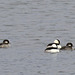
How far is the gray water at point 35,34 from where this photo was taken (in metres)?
32.5

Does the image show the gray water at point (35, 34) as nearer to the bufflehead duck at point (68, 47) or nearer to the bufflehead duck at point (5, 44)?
the bufflehead duck at point (5, 44)

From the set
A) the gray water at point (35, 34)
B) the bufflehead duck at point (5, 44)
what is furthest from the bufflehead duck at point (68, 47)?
the bufflehead duck at point (5, 44)

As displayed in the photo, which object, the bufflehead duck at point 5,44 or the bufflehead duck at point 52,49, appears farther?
the bufflehead duck at point 5,44

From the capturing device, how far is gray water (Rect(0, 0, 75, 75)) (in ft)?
107

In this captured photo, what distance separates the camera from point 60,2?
61.1m

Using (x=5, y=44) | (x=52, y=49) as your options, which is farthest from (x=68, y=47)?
(x=5, y=44)

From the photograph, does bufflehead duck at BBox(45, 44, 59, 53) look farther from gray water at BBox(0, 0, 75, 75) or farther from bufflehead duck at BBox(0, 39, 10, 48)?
bufflehead duck at BBox(0, 39, 10, 48)

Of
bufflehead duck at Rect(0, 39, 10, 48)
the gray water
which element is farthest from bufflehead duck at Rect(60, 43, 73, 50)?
bufflehead duck at Rect(0, 39, 10, 48)

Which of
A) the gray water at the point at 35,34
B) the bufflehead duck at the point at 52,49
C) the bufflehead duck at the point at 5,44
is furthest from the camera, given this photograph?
the bufflehead duck at the point at 5,44

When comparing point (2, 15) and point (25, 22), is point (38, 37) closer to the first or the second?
point (25, 22)

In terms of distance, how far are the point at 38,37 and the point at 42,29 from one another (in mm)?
3093

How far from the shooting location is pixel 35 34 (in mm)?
42812

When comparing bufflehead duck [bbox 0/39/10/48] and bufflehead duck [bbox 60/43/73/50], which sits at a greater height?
bufflehead duck [bbox 0/39/10/48]

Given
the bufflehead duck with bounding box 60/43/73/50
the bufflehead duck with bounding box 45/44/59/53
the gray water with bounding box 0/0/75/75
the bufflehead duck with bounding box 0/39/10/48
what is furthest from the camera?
the bufflehead duck with bounding box 0/39/10/48
